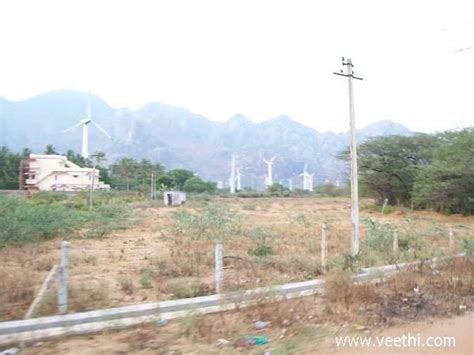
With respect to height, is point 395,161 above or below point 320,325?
above

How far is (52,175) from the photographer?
7131cm

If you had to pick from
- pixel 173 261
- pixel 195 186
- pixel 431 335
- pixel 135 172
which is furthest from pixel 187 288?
pixel 195 186

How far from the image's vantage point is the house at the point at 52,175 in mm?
64769

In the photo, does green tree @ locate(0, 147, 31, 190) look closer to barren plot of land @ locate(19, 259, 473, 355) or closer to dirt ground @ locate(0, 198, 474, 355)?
dirt ground @ locate(0, 198, 474, 355)

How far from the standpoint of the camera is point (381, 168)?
132ft

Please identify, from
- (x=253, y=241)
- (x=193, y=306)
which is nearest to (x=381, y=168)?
(x=253, y=241)

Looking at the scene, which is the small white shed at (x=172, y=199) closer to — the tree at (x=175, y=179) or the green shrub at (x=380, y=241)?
the green shrub at (x=380, y=241)

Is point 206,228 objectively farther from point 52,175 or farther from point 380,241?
point 52,175

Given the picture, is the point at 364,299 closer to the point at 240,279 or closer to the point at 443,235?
the point at 240,279

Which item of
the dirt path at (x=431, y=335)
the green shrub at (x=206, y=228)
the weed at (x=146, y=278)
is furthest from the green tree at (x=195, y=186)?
the dirt path at (x=431, y=335)

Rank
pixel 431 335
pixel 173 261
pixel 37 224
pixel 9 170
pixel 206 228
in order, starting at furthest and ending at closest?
pixel 9 170 → pixel 206 228 → pixel 37 224 → pixel 173 261 → pixel 431 335

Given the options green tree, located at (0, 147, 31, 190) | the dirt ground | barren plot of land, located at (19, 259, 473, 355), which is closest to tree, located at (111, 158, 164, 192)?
green tree, located at (0, 147, 31, 190)

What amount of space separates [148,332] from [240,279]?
346cm

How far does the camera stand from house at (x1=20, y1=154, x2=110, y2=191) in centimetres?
6477
